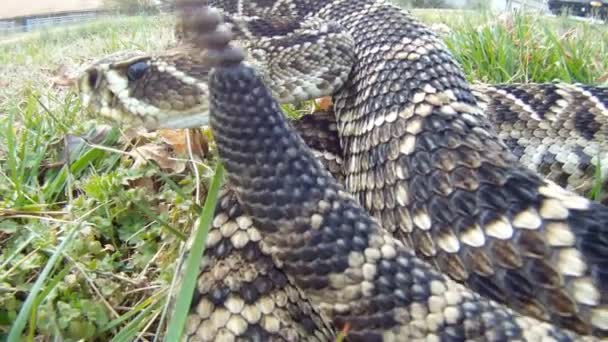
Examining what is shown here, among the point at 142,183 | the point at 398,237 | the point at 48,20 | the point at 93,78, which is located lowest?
the point at 142,183

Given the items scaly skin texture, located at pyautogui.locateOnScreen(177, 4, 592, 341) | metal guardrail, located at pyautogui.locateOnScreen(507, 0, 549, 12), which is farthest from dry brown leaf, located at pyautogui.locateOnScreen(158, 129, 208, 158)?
metal guardrail, located at pyautogui.locateOnScreen(507, 0, 549, 12)

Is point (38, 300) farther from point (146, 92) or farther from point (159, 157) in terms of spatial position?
point (159, 157)

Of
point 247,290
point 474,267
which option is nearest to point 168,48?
point 247,290

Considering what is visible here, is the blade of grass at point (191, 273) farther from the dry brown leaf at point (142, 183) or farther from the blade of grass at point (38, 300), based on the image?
the dry brown leaf at point (142, 183)

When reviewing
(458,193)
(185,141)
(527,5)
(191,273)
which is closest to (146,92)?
(185,141)

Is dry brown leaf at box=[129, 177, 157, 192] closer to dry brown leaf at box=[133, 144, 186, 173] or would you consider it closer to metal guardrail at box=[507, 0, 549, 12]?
dry brown leaf at box=[133, 144, 186, 173]

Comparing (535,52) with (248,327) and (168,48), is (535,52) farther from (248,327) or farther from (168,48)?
(248,327)
